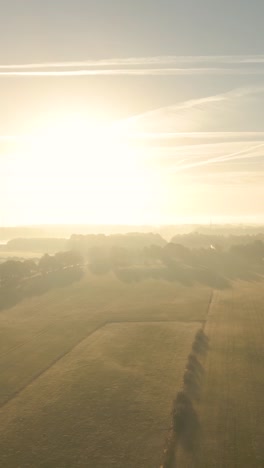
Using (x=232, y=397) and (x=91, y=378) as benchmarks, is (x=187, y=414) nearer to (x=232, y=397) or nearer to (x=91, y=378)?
(x=232, y=397)

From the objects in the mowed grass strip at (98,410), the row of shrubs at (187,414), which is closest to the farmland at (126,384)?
the mowed grass strip at (98,410)

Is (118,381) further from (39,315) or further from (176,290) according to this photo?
(176,290)

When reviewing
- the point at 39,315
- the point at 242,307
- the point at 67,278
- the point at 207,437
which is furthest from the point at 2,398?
the point at 67,278

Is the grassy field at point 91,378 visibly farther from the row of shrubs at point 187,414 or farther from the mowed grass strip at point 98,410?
the row of shrubs at point 187,414

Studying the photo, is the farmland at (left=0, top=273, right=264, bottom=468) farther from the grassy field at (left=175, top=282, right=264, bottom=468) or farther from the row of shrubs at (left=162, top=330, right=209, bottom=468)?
the row of shrubs at (left=162, top=330, right=209, bottom=468)

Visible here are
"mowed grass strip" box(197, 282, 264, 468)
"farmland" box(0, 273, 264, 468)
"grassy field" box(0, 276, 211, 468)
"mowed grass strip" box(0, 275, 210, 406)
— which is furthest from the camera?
"mowed grass strip" box(0, 275, 210, 406)

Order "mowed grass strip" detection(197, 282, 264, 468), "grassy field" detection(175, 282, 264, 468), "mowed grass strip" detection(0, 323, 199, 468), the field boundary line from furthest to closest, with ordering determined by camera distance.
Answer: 1. the field boundary line
2. "mowed grass strip" detection(0, 323, 199, 468)
3. "mowed grass strip" detection(197, 282, 264, 468)
4. "grassy field" detection(175, 282, 264, 468)

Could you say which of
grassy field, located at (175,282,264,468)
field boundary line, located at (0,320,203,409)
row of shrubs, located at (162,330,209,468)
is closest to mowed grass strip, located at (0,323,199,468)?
field boundary line, located at (0,320,203,409)

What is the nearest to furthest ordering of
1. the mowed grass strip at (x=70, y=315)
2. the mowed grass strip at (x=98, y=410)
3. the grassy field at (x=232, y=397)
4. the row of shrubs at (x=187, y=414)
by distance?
the grassy field at (x=232, y=397) < the mowed grass strip at (x=98, y=410) < the row of shrubs at (x=187, y=414) < the mowed grass strip at (x=70, y=315)
